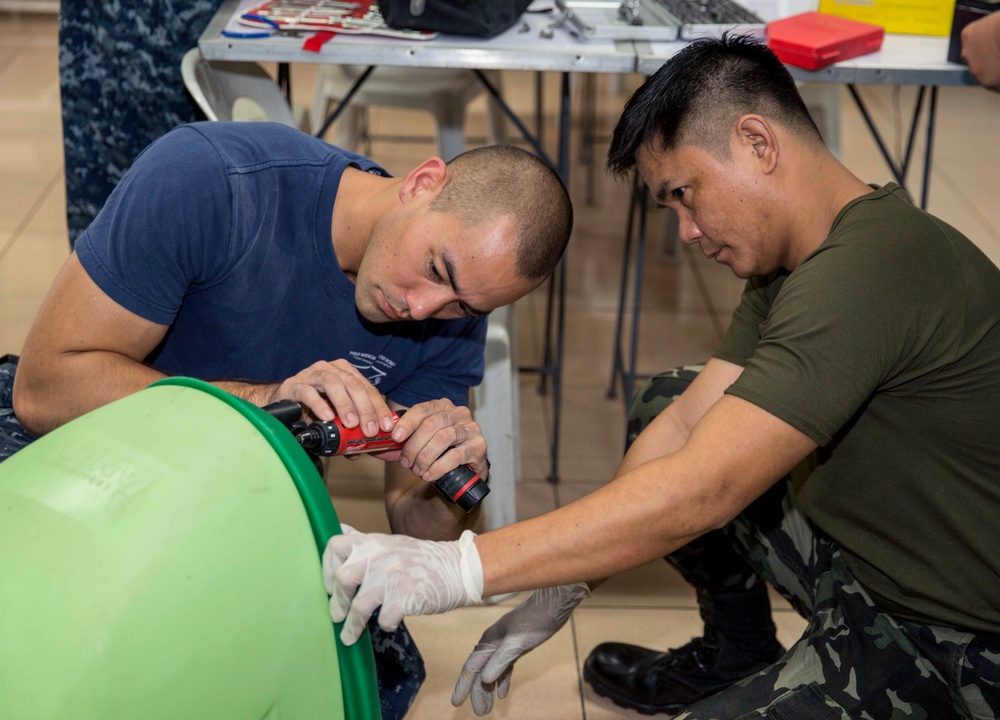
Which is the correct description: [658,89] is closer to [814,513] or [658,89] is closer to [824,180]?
[824,180]

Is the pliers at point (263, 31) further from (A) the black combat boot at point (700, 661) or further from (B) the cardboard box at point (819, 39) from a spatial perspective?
(A) the black combat boot at point (700, 661)

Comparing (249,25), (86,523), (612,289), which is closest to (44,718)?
(86,523)

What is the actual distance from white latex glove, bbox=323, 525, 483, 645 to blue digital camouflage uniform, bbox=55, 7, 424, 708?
1.30 meters

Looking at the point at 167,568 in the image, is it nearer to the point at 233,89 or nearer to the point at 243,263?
the point at 243,263

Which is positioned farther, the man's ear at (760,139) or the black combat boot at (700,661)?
the black combat boot at (700,661)

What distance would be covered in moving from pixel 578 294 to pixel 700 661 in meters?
1.63

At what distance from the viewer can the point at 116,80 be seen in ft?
6.36

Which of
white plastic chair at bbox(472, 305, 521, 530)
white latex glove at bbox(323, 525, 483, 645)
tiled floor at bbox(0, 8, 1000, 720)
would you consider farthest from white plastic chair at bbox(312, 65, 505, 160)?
white latex glove at bbox(323, 525, 483, 645)

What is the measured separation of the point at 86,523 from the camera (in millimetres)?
719

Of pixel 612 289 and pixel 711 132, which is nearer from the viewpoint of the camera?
pixel 711 132

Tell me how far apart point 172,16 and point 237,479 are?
4.78ft

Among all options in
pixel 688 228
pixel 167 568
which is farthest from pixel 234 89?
pixel 167 568

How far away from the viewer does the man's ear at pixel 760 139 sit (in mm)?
1195

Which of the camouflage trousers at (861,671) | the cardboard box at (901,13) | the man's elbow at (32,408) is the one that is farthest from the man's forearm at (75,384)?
the cardboard box at (901,13)
